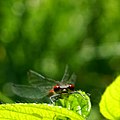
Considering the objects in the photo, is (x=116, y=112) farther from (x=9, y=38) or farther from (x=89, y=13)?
(x=89, y=13)

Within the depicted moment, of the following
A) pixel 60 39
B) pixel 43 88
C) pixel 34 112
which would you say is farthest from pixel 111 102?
pixel 60 39

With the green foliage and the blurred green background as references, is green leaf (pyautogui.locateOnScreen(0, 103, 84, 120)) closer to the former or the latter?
the green foliage

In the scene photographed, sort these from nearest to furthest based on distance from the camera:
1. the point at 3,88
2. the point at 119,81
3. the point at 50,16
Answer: the point at 119,81
the point at 3,88
the point at 50,16

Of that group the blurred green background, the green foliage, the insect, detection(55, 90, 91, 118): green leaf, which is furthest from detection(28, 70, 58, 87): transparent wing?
the blurred green background

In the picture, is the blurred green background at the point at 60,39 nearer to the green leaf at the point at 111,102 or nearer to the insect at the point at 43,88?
the insect at the point at 43,88

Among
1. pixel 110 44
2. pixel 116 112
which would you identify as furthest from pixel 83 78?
pixel 116 112

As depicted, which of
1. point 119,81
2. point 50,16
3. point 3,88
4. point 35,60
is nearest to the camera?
point 119,81

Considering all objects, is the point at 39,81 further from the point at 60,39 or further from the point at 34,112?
the point at 60,39

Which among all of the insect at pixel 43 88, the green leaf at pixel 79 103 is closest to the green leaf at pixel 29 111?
the green leaf at pixel 79 103
